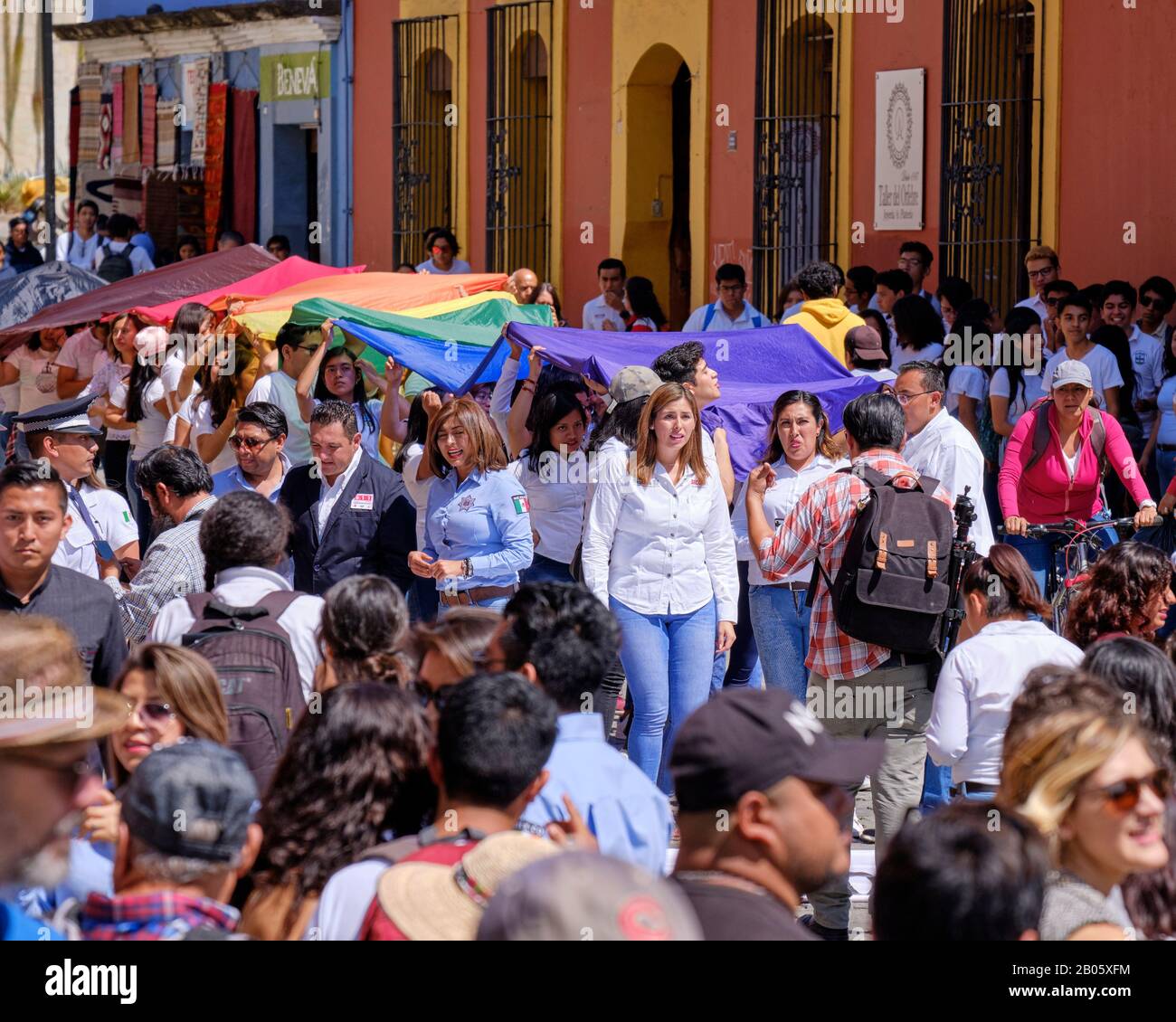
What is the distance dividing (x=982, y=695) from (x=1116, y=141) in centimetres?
857

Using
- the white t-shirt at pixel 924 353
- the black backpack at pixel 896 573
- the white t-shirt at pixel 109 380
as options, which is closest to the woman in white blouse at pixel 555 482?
the black backpack at pixel 896 573

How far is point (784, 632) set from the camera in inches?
303

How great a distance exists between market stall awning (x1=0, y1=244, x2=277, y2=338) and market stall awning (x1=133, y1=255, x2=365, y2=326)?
0.51 feet

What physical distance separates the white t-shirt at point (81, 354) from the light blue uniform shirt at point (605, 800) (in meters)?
9.76

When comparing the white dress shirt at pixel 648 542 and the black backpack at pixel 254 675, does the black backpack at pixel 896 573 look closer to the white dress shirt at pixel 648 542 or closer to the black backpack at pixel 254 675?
the white dress shirt at pixel 648 542

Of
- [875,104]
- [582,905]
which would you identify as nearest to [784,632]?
[582,905]

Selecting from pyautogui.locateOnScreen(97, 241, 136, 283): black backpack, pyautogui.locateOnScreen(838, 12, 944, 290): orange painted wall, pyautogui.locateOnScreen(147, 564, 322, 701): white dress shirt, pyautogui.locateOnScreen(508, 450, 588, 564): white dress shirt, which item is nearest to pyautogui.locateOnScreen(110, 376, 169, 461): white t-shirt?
pyautogui.locateOnScreen(508, 450, 588, 564): white dress shirt

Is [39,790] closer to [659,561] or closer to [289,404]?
[659,561]

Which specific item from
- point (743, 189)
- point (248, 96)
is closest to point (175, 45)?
point (248, 96)

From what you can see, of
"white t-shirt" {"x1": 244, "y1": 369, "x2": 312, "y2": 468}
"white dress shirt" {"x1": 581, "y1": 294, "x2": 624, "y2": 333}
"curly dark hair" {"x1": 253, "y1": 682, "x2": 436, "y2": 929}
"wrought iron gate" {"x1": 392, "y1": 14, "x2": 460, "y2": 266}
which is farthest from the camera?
"wrought iron gate" {"x1": 392, "y1": 14, "x2": 460, "y2": 266}

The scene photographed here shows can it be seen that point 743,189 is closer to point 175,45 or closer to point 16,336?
point 16,336

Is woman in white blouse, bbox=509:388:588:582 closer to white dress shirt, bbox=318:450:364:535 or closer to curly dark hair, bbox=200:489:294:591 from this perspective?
white dress shirt, bbox=318:450:364:535

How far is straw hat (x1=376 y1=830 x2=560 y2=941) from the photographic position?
351 cm

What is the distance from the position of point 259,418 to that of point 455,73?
1271 cm
